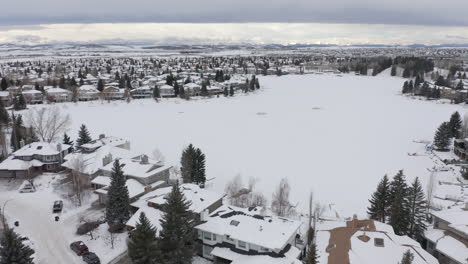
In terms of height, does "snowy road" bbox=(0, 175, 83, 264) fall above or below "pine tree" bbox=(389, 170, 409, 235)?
below

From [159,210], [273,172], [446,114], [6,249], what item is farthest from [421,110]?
[6,249]

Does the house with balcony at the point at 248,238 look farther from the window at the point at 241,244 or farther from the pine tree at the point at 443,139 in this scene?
the pine tree at the point at 443,139

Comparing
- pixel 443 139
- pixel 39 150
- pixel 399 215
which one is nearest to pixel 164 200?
pixel 399 215

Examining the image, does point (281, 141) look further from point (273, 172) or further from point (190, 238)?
point (190, 238)

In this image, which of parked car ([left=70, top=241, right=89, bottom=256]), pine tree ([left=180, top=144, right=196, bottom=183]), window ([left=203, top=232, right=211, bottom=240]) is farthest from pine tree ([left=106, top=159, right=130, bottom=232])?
pine tree ([left=180, top=144, right=196, bottom=183])

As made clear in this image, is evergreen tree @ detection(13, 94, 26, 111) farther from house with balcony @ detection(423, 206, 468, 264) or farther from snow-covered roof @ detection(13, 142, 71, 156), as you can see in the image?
house with balcony @ detection(423, 206, 468, 264)
